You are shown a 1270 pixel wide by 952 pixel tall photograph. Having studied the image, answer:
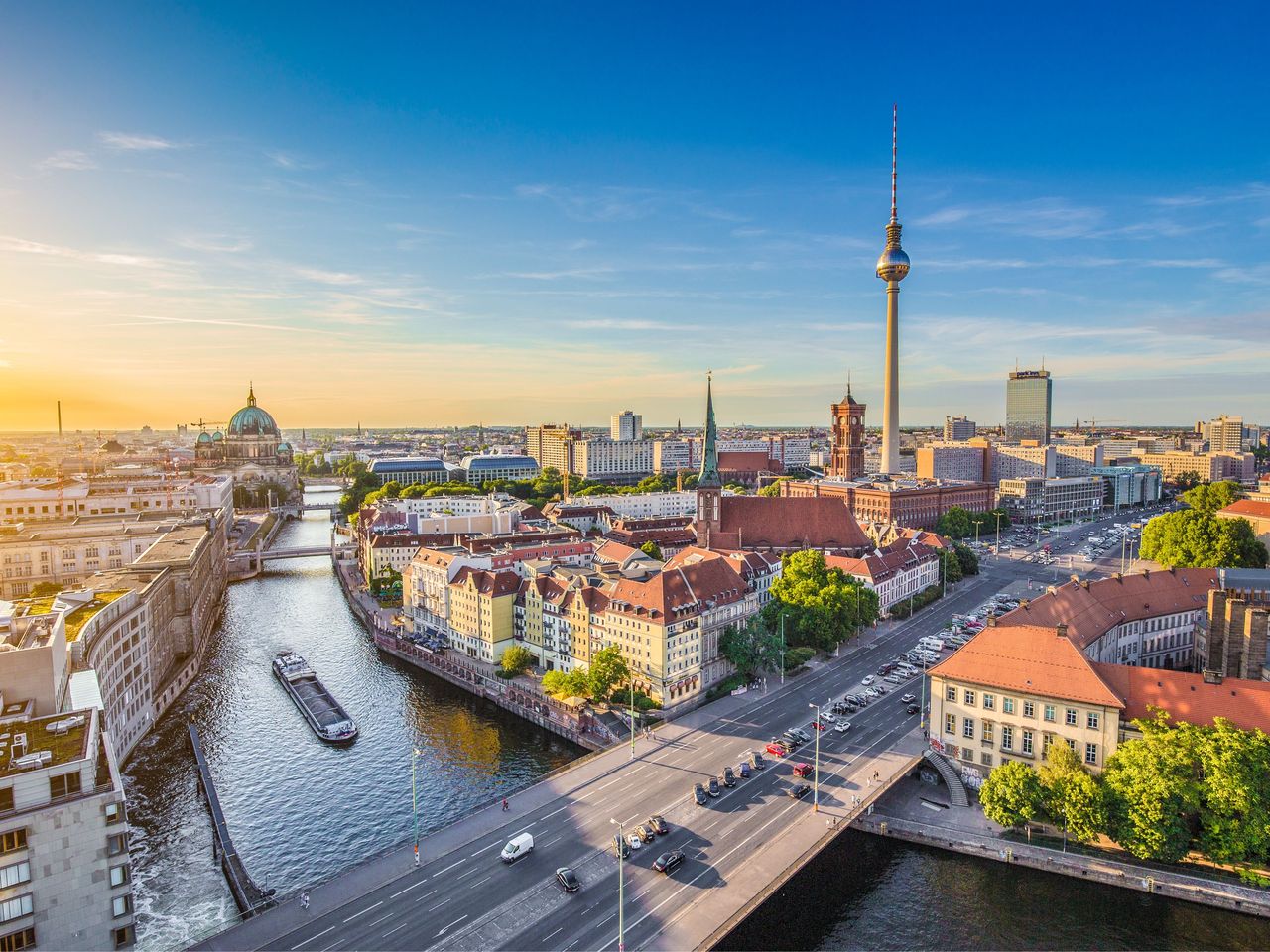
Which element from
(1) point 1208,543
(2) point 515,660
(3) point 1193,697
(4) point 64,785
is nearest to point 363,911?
(4) point 64,785

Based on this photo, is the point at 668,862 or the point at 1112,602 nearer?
the point at 668,862

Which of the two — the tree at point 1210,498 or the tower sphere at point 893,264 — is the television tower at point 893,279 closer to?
the tower sphere at point 893,264

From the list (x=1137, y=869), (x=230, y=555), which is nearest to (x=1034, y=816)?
(x=1137, y=869)

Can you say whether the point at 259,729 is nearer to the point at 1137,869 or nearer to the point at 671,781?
the point at 671,781

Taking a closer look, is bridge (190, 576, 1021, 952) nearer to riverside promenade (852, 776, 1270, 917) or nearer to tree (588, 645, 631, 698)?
riverside promenade (852, 776, 1270, 917)

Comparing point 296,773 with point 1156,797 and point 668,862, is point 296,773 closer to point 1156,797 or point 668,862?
point 668,862

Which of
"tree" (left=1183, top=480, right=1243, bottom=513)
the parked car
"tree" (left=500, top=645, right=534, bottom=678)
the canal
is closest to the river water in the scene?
the canal
